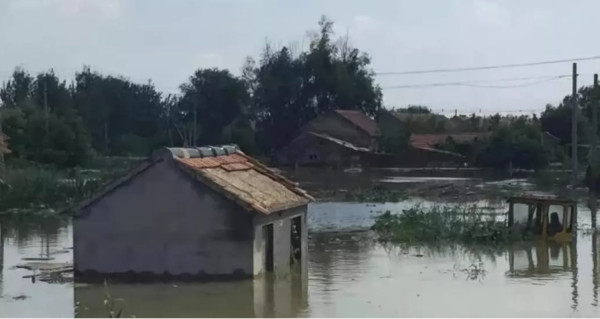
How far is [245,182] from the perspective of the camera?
22.5 meters

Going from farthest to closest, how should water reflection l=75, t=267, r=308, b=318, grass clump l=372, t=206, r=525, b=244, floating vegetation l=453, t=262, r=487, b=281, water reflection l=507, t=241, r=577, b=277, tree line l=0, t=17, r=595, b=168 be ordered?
1. tree line l=0, t=17, r=595, b=168
2. grass clump l=372, t=206, r=525, b=244
3. water reflection l=507, t=241, r=577, b=277
4. floating vegetation l=453, t=262, r=487, b=281
5. water reflection l=75, t=267, r=308, b=318

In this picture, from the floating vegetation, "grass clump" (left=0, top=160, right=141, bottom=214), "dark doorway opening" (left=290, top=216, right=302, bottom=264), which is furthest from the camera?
"grass clump" (left=0, top=160, right=141, bottom=214)

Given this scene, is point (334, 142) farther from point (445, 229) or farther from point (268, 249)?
point (268, 249)

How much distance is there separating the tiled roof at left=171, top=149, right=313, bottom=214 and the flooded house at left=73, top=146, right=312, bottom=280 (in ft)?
0.11

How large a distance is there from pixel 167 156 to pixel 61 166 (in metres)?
35.7

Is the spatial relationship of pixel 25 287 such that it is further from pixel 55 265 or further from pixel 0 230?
pixel 0 230

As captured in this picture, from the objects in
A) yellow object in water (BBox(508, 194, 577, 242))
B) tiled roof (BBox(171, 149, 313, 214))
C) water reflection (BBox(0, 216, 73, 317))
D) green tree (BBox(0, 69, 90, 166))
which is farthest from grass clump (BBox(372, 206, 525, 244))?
green tree (BBox(0, 69, 90, 166))

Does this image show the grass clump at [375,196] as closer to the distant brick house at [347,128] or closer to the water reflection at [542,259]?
the water reflection at [542,259]

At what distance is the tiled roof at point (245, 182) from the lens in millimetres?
20750

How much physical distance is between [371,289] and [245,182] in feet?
12.3

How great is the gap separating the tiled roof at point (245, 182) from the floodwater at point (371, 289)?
60.6 inches

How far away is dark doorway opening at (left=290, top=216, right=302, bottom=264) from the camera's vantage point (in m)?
24.5

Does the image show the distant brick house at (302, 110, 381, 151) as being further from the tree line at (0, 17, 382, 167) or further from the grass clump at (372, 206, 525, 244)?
the grass clump at (372, 206, 525, 244)

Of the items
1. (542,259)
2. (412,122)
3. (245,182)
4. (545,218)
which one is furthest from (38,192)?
(412,122)
